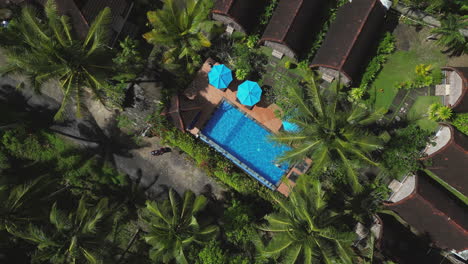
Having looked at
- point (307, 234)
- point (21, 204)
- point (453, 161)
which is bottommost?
point (21, 204)

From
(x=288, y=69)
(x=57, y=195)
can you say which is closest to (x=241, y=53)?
(x=288, y=69)

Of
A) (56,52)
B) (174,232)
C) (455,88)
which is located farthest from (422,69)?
(56,52)

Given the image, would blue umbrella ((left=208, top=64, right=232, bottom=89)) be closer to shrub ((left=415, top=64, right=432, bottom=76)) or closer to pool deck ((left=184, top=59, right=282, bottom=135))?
pool deck ((left=184, top=59, right=282, bottom=135))

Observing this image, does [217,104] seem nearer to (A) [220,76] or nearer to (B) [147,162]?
(A) [220,76]

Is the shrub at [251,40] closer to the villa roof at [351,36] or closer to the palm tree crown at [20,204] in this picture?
the villa roof at [351,36]

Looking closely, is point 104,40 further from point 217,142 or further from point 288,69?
point 288,69

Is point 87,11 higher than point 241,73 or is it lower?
lower
